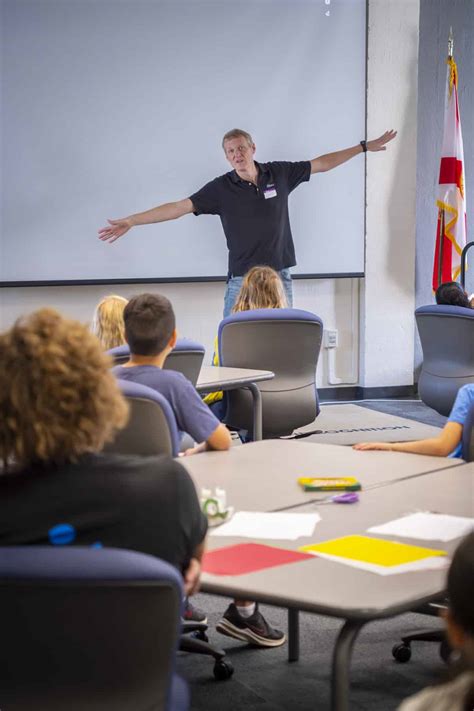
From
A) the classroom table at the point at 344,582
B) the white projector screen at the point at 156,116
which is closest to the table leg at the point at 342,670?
the classroom table at the point at 344,582

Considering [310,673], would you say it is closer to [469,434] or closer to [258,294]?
[469,434]

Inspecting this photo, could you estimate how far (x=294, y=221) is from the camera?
7.41 meters

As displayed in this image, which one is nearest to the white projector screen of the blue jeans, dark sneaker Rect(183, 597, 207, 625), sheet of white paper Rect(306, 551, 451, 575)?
the blue jeans

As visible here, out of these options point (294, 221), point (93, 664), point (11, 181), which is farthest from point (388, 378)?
point (93, 664)

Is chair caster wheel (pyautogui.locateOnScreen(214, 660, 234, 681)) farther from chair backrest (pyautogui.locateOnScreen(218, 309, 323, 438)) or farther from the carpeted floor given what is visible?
chair backrest (pyautogui.locateOnScreen(218, 309, 323, 438))

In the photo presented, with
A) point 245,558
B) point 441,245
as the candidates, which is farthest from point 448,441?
point 441,245

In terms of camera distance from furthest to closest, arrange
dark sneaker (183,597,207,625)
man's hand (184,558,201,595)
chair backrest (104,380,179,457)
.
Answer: dark sneaker (183,597,207,625)
chair backrest (104,380,179,457)
man's hand (184,558,201,595)

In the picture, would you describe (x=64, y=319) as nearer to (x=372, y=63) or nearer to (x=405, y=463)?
(x=405, y=463)

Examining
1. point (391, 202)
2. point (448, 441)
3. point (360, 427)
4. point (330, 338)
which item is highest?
point (391, 202)

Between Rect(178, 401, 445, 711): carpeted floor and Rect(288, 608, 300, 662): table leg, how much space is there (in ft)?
0.07

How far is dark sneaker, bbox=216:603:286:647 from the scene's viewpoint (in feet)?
9.95

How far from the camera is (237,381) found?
13.8 ft

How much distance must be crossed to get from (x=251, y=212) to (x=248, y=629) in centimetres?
366

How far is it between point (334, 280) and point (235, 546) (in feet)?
19.7
